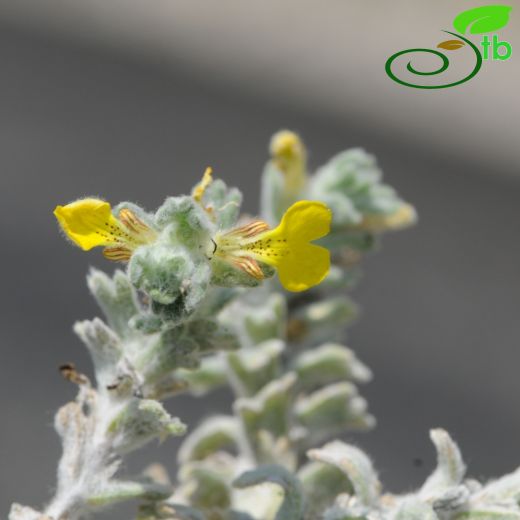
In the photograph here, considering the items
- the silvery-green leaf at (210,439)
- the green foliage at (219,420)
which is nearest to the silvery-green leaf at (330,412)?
the green foliage at (219,420)

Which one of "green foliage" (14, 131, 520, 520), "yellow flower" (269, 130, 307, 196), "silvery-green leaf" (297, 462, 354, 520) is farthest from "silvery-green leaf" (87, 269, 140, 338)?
"yellow flower" (269, 130, 307, 196)

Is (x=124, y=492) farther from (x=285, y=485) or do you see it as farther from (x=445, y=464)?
(x=445, y=464)

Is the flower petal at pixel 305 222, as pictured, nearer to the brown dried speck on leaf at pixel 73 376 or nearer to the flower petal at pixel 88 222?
the flower petal at pixel 88 222

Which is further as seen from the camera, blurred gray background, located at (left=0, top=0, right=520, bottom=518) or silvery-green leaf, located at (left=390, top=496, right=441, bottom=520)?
blurred gray background, located at (left=0, top=0, right=520, bottom=518)

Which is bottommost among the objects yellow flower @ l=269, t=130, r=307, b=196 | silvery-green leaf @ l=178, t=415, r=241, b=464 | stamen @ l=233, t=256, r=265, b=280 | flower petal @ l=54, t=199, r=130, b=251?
silvery-green leaf @ l=178, t=415, r=241, b=464

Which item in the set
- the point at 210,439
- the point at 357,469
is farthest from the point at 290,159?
the point at 357,469

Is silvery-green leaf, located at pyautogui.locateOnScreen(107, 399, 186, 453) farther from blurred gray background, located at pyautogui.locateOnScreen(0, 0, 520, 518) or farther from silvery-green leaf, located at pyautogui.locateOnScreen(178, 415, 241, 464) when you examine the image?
blurred gray background, located at pyautogui.locateOnScreen(0, 0, 520, 518)

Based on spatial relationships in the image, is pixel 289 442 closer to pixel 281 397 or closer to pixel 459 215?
pixel 281 397
